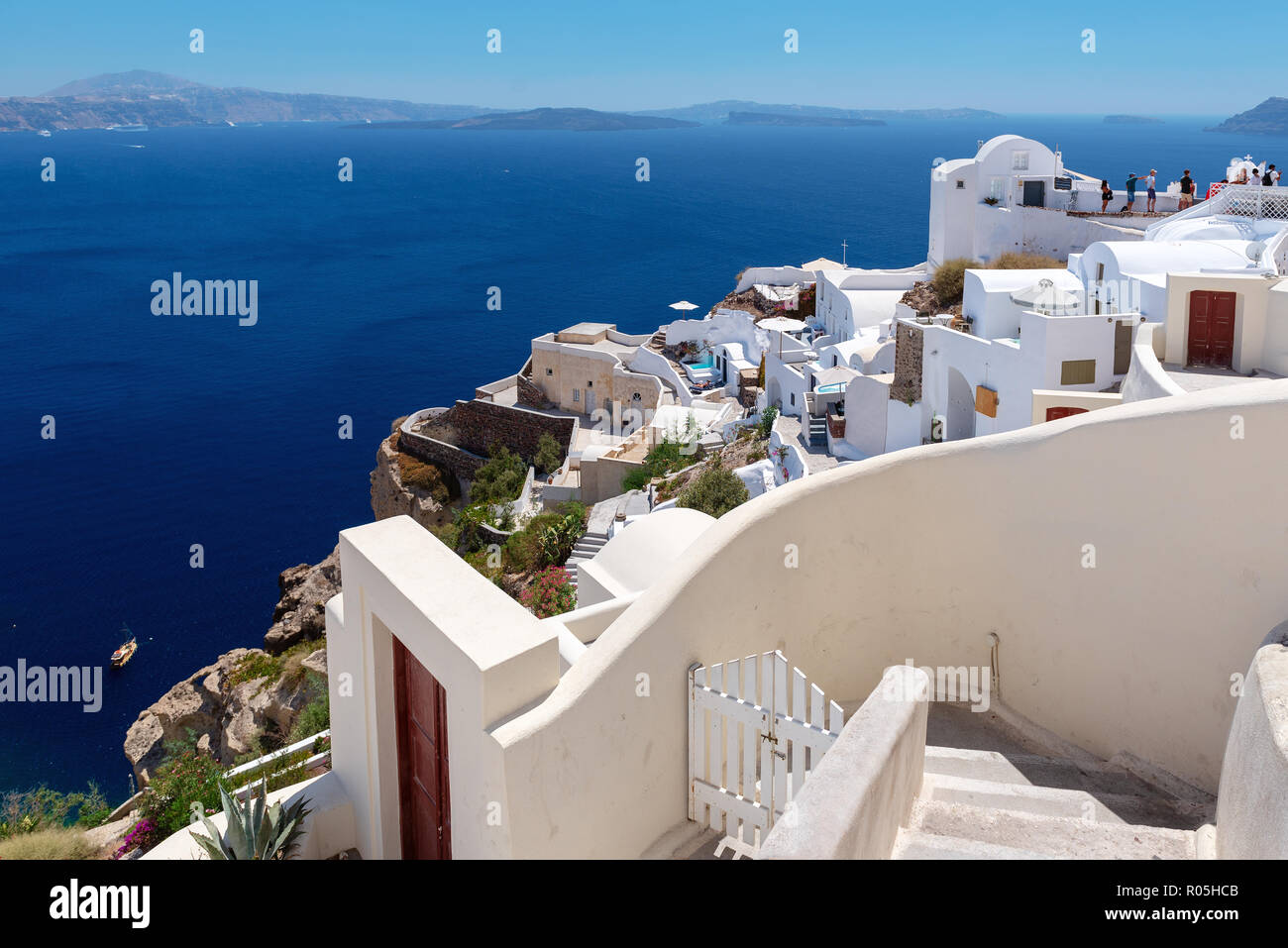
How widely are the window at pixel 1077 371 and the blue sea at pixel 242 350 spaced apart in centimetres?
2620

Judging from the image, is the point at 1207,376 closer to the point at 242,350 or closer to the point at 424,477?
the point at 424,477

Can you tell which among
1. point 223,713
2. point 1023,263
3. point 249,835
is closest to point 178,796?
point 249,835

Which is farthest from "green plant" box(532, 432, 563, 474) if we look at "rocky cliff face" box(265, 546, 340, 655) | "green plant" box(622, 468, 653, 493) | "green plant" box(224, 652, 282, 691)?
"green plant" box(224, 652, 282, 691)

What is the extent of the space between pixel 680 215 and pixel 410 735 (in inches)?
5443

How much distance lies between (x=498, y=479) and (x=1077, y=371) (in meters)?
27.1

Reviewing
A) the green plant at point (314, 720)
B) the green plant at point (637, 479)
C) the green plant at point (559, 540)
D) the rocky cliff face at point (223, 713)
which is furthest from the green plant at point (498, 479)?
the green plant at point (314, 720)

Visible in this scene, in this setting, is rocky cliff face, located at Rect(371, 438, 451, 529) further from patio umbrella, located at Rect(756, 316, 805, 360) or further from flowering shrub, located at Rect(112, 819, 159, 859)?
flowering shrub, located at Rect(112, 819, 159, 859)

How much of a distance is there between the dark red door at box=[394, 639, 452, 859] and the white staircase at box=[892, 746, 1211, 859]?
104 inches

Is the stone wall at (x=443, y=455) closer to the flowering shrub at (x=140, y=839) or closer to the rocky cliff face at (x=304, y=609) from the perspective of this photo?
the rocky cliff face at (x=304, y=609)

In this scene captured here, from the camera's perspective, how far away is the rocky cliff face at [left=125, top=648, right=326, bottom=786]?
64.1 ft

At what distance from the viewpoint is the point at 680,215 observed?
14050 centimetres

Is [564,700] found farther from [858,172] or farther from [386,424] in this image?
[858,172]

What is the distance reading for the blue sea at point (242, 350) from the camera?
4316cm

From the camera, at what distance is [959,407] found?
23281 millimetres
